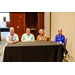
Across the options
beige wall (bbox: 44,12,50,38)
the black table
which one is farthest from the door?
the black table

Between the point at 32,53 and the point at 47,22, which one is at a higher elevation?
the point at 47,22

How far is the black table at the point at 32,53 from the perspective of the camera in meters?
3.03

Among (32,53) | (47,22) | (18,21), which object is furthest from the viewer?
(18,21)

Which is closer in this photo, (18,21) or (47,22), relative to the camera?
(47,22)

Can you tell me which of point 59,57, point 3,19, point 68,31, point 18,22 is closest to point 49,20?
point 18,22

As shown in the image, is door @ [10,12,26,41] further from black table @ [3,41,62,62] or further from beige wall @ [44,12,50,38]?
black table @ [3,41,62,62]

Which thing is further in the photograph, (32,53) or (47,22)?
(47,22)

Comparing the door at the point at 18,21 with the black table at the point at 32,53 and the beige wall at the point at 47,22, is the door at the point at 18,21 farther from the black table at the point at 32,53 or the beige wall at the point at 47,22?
the black table at the point at 32,53

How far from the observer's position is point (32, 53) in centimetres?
311

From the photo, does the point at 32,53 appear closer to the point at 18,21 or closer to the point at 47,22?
the point at 47,22

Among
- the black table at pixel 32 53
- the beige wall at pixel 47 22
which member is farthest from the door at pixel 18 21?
the black table at pixel 32 53

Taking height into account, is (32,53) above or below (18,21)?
below

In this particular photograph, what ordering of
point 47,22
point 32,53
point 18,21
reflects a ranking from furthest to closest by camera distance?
→ 1. point 18,21
2. point 47,22
3. point 32,53

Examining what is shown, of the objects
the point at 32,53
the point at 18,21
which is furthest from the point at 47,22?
the point at 32,53
